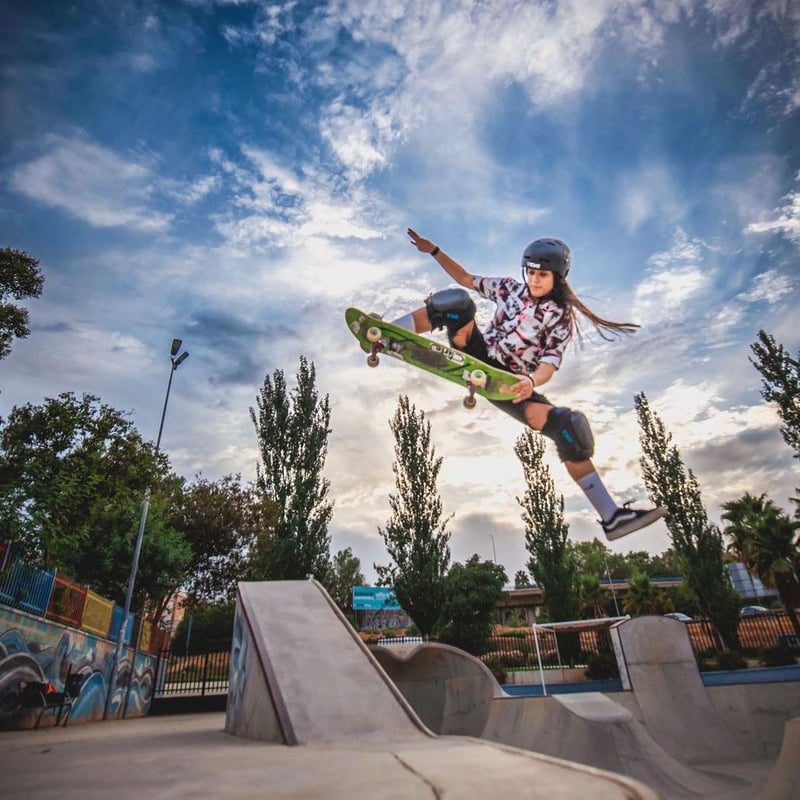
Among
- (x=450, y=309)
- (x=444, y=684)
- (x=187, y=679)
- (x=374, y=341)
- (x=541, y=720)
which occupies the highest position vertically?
(x=450, y=309)

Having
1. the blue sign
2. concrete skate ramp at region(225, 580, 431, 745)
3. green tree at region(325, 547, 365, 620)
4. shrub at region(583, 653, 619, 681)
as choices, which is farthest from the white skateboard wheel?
green tree at region(325, 547, 365, 620)

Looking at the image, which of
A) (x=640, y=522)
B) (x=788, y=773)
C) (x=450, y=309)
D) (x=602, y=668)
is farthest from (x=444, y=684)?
(x=450, y=309)

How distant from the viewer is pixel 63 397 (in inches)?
503

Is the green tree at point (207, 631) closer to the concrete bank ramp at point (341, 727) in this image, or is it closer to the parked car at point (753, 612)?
the concrete bank ramp at point (341, 727)

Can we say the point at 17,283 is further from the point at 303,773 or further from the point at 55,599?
the point at 303,773

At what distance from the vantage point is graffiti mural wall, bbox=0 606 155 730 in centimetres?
906

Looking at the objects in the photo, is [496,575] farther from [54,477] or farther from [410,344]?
[54,477]

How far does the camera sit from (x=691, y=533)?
20.3 m

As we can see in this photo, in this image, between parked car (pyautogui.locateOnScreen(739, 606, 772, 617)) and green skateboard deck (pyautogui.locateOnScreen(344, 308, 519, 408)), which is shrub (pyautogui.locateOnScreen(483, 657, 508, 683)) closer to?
parked car (pyautogui.locateOnScreen(739, 606, 772, 617))

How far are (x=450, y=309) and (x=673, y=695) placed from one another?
33.4ft

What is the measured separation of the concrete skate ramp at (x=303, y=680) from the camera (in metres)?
5.45

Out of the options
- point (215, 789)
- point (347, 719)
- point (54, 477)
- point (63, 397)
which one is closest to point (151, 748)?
point (347, 719)

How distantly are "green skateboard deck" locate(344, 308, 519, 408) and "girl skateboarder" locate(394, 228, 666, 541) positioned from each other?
350mm

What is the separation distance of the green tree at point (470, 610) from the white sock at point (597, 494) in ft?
33.9
